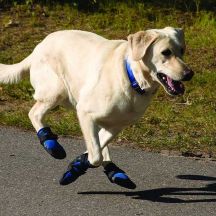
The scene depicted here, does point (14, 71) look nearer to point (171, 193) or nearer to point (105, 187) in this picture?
point (105, 187)

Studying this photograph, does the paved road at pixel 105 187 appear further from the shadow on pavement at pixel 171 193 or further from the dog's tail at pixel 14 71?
the dog's tail at pixel 14 71

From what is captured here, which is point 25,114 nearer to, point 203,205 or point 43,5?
point 203,205

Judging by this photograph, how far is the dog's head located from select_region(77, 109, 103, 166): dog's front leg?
1.96 ft

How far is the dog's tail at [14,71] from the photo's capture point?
679 cm

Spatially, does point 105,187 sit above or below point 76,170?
below

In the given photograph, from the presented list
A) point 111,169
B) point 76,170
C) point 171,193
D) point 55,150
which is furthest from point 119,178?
point 55,150

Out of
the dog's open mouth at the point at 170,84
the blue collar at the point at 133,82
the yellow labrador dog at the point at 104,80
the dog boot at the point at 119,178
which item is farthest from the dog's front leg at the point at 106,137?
the dog's open mouth at the point at 170,84

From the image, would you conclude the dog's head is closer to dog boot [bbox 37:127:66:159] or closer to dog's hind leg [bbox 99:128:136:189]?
dog's hind leg [bbox 99:128:136:189]

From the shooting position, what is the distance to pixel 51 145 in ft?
19.9

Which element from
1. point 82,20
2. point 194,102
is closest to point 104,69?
point 194,102

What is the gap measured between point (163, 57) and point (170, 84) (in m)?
0.20

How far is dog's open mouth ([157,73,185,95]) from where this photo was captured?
543cm

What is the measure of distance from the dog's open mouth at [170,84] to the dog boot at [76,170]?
85cm

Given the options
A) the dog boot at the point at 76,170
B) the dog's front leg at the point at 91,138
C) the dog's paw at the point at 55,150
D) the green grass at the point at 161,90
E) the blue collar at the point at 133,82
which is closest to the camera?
the blue collar at the point at 133,82
